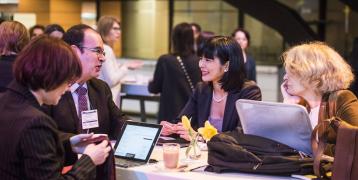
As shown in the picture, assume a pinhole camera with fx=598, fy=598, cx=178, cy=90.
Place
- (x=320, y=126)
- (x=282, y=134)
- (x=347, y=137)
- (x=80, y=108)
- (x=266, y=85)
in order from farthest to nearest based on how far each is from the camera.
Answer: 1. (x=266, y=85)
2. (x=80, y=108)
3. (x=282, y=134)
4. (x=320, y=126)
5. (x=347, y=137)

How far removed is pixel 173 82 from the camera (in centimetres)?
550

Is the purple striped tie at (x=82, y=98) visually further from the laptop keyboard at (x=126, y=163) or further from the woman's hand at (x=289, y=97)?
the woman's hand at (x=289, y=97)

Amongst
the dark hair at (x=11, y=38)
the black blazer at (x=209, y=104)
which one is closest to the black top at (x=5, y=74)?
the dark hair at (x=11, y=38)

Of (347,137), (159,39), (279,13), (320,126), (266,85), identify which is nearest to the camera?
(347,137)

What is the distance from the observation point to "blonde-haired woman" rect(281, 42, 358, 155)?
281 centimetres

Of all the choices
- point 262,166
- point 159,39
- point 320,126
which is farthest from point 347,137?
point 159,39

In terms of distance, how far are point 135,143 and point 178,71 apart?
2607 mm

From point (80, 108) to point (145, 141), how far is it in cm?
45

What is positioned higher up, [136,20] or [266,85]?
[136,20]

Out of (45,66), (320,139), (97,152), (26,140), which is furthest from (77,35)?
(320,139)

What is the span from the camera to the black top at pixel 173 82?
17.8 feet

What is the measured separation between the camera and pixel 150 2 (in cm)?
1032

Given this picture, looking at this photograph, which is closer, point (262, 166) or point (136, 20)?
point (262, 166)

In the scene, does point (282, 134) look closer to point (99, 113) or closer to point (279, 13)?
point (99, 113)
